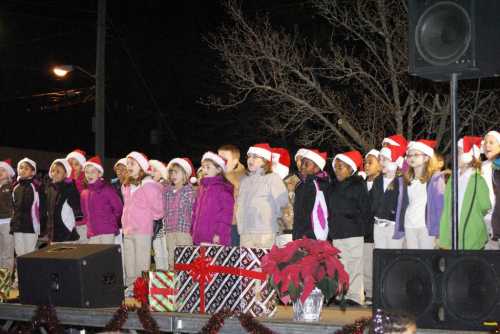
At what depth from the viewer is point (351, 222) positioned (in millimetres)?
8492

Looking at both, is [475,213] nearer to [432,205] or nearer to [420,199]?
[432,205]

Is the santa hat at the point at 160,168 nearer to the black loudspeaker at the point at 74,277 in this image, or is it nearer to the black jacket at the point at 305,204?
the black jacket at the point at 305,204

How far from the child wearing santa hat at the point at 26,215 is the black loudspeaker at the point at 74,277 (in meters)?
3.68

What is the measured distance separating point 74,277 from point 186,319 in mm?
1188

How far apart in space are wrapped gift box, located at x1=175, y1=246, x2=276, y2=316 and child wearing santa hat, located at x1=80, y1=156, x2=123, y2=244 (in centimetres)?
334

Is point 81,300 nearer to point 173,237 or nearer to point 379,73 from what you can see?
point 173,237

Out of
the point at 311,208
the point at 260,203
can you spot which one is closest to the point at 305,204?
the point at 311,208

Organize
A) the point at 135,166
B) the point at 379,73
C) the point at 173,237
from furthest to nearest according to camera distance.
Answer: the point at 379,73 → the point at 135,166 → the point at 173,237

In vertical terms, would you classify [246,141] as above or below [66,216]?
above

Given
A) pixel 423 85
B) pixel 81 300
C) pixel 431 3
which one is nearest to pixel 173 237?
pixel 81 300

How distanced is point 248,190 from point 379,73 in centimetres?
844

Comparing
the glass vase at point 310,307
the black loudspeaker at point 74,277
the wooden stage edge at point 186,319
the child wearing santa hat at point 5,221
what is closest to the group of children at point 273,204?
the child wearing santa hat at point 5,221

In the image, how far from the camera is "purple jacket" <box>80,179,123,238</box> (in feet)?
32.9

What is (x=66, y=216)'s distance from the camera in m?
10.4
